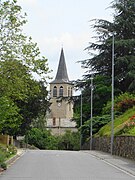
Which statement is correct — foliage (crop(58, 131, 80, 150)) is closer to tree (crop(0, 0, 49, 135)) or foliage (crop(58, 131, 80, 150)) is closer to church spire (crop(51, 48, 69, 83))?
church spire (crop(51, 48, 69, 83))

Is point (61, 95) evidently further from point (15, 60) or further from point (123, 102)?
point (15, 60)

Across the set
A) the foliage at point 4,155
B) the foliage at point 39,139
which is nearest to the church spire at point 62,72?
the foliage at point 39,139

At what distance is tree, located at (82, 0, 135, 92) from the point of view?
5791 cm

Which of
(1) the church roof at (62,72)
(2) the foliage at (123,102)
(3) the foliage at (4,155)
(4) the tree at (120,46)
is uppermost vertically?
(1) the church roof at (62,72)

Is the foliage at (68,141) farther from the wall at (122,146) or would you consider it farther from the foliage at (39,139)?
the wall at (122,146)

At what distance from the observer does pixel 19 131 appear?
62.4 meters

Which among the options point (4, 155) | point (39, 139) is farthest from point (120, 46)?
point (39, 139)

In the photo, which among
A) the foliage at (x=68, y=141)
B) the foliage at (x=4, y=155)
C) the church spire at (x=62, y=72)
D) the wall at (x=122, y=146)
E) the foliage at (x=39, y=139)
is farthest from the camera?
the church spire at (x=62, y=72)

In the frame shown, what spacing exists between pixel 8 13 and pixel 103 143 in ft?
76.3

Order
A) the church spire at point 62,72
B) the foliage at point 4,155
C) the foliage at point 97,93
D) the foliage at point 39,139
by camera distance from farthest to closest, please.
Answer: the church spire at point 62,72 < the foliage at point 39,139 < the foliage at point 97,93 < the foliage at point 4,155

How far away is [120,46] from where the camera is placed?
191 ft

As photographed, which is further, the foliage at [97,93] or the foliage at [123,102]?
the foliage at [97,93]

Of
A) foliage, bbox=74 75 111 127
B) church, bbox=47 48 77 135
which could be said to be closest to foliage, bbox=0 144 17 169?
foliage, bbox=74 75 111 127

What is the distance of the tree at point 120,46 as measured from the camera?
57.9 meters
